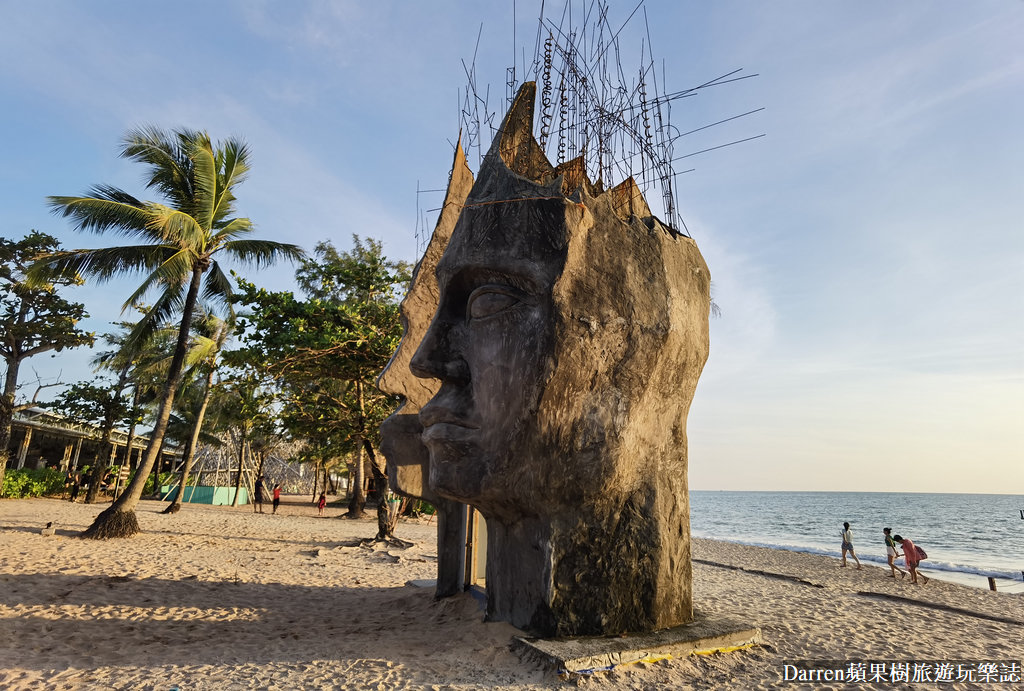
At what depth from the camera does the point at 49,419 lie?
26750mm

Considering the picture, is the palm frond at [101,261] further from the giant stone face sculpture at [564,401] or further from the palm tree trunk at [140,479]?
the giant stone face sculpture at [564,401]

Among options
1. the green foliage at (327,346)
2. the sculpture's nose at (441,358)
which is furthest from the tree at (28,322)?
the sculpture's nose at (441,358)

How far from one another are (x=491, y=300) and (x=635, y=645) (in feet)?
10.4

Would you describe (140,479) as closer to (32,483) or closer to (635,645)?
(635,645)

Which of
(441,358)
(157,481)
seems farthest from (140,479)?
(157,481)

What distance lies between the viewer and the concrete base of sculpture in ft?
15.1

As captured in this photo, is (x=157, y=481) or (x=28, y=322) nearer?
(x=28, y=322)

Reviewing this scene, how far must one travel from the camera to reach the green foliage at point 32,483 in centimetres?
2269

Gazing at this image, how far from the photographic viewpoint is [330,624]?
698 centimetres

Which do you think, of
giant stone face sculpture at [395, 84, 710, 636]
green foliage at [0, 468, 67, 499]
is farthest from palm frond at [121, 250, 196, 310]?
green foliage at [0, 468, 67, 499]

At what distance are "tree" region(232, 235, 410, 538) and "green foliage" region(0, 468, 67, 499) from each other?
15.6 metres

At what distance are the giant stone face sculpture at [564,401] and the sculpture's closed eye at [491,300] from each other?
13 mm

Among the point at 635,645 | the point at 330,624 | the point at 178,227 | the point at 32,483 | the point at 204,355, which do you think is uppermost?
the point at 178,227

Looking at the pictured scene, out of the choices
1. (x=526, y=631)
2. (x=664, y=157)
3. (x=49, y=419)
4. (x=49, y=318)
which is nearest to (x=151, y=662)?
(x=526, y=631)
